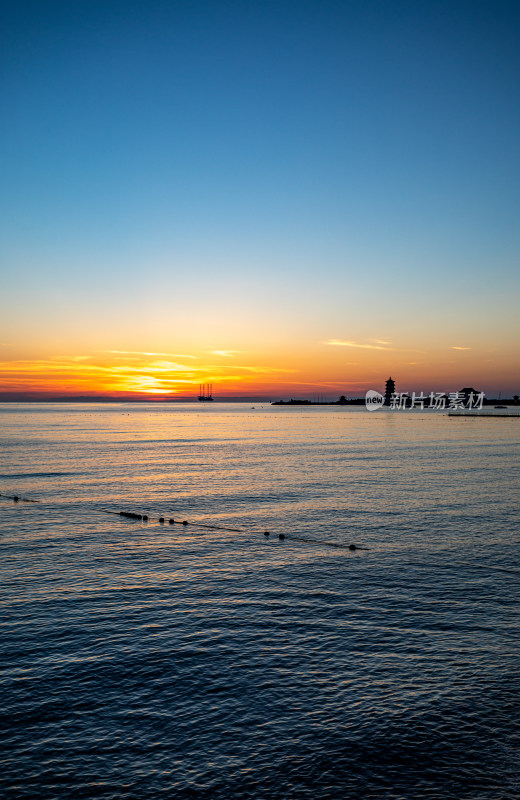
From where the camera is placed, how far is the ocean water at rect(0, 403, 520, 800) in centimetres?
1327

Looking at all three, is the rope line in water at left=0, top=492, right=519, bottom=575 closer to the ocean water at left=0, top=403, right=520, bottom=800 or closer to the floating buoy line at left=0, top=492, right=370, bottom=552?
the floating buoy line at left=0, top=492, right=370, bottom=552

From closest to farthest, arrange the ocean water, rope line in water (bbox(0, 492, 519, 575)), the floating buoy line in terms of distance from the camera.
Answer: the ocean water
rope line in water (bbox(0, 492, 519, 575))
the floating buoy line

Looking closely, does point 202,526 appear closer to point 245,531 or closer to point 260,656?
point 245,531

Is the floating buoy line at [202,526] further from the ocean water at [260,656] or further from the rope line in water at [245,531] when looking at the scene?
the ocean water at [260,656]

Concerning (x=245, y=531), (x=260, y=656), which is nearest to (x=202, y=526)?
(x=245, y=531)

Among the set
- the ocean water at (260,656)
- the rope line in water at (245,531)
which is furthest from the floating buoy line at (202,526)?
the ocean water at (260,656)

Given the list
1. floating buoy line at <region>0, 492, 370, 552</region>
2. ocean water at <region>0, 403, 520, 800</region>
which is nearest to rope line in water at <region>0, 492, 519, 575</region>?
floating buoy line at <region>0, 492, 370, 552</region>

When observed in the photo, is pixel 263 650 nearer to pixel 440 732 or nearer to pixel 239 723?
pixel 239 723

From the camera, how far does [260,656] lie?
62.7 ft

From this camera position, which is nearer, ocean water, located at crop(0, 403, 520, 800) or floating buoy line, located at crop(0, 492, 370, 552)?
ocean water, located at crop(0, 403, 520, 800)

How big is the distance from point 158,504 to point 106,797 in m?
38.4

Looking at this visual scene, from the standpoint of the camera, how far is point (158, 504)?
5025 cm

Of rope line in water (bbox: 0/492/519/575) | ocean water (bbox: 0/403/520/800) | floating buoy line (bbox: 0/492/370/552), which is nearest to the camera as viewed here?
ocean water (bbox: 0/403/520/800)

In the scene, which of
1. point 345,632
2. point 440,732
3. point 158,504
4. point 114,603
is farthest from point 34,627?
Result: point 158,504
